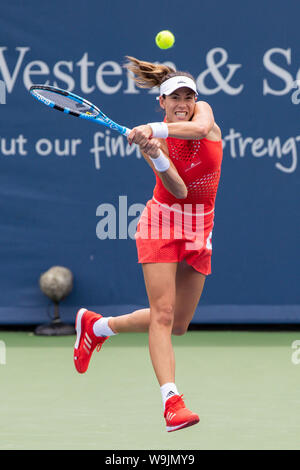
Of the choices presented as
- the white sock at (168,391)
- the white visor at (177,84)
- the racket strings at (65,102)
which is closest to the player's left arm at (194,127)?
the white visor at (177,84)

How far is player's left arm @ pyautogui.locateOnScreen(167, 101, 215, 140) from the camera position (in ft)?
11.2

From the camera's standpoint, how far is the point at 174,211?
3725 mm

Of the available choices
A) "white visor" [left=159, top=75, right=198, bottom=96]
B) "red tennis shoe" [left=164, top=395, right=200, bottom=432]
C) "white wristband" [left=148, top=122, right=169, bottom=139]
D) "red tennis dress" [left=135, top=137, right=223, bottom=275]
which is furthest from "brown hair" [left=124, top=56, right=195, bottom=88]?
"red tennis shoe" [left=164, top=395, right=200, bottom=432]

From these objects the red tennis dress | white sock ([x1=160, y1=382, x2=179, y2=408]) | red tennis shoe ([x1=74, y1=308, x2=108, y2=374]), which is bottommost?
white sock ([x1=160, y1=382, x2=179, y2=408])

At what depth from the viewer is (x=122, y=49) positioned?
6.21 metres

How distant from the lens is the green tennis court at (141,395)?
3273 millimetres

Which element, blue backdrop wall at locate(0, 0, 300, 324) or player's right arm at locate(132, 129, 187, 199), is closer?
player's right arm at locate(132, 129, 187, 199)

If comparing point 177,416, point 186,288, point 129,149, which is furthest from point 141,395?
point 129,149

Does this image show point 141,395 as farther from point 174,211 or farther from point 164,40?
point 164,40

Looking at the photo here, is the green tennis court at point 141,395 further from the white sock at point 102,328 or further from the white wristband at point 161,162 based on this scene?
the white wristband at point 161,162

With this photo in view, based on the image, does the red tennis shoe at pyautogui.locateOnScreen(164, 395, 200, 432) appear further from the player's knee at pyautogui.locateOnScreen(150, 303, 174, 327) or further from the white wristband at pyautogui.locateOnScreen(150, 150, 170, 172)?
the white wristband at pyautogui.locateOnScreen(150, 150, 170, 172)

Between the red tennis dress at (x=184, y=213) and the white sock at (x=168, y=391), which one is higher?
the red tennis dress at (x=184, y=213)

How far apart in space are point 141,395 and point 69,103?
54.5 inches

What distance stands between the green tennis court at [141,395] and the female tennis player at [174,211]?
235 mm
